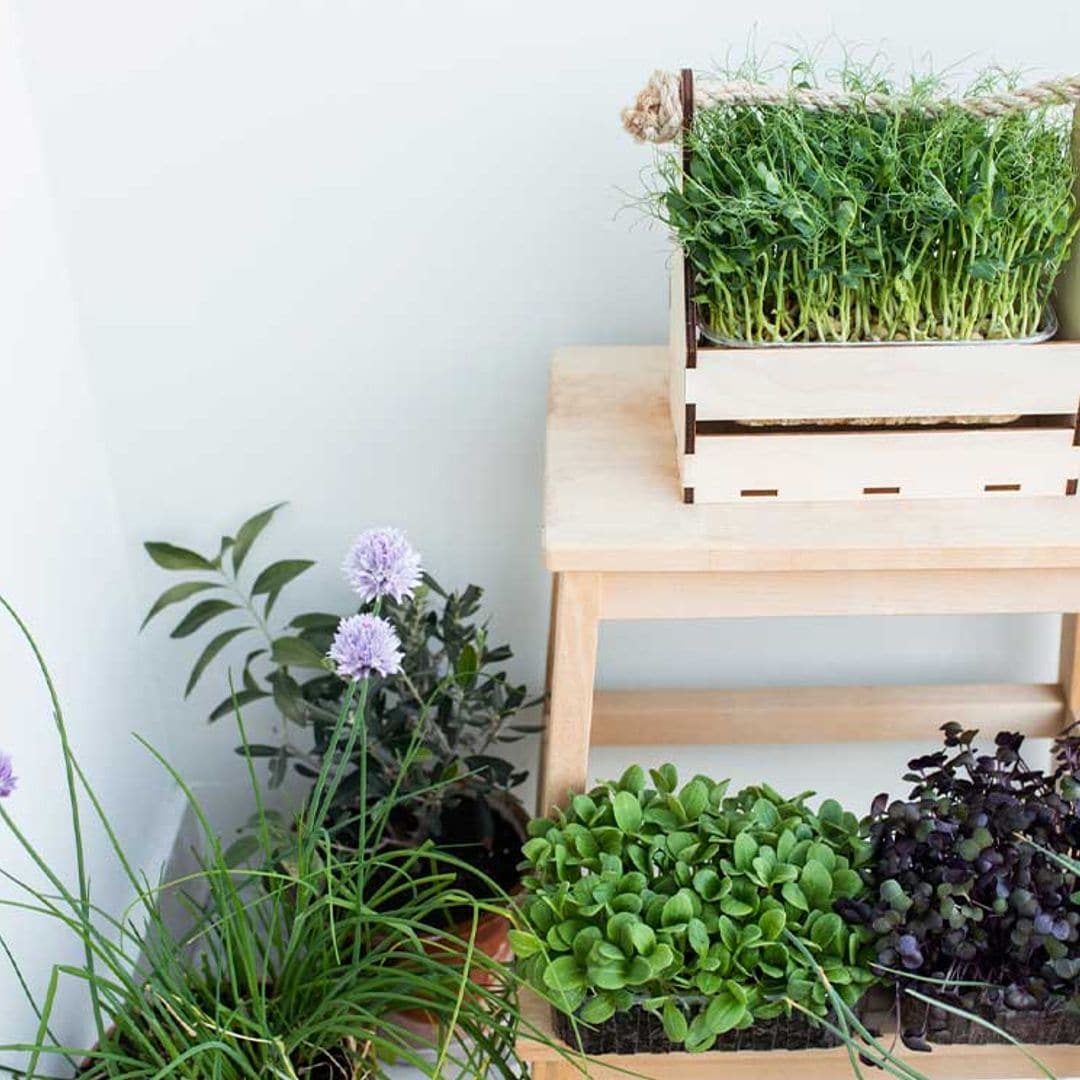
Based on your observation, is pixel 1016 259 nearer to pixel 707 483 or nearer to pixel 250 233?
pixel 707 483

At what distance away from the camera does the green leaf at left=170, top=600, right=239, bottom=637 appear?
143 centimetres

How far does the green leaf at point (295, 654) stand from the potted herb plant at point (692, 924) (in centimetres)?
33

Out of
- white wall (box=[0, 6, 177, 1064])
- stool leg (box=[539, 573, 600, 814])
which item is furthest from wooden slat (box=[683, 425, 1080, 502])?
white wall (box=[0, 6, 177, 1064])

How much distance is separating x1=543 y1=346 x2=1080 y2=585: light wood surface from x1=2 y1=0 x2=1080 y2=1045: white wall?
13.4 inches

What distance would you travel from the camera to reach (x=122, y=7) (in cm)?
123

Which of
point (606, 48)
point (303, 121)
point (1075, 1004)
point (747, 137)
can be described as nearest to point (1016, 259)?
point (747, 137)

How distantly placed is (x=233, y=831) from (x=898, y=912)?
971 millimetres

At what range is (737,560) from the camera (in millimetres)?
1008

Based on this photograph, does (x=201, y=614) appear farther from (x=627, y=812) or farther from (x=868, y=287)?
(x=868, y=287)

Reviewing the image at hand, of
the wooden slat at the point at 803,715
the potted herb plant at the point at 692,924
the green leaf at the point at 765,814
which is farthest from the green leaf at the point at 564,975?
the wooden slat at the point at 803,715

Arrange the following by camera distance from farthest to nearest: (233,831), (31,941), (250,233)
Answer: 1. (233,831)
2. (250,233)
3. (31,941)

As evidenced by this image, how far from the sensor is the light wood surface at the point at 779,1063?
1.07m

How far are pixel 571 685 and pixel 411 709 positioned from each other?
31 centimetres

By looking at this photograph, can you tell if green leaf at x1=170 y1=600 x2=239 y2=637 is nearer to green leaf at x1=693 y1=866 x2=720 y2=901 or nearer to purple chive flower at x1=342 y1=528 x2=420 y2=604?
purple chive flower at x1=342 y1=528 x2=420 y2=604
